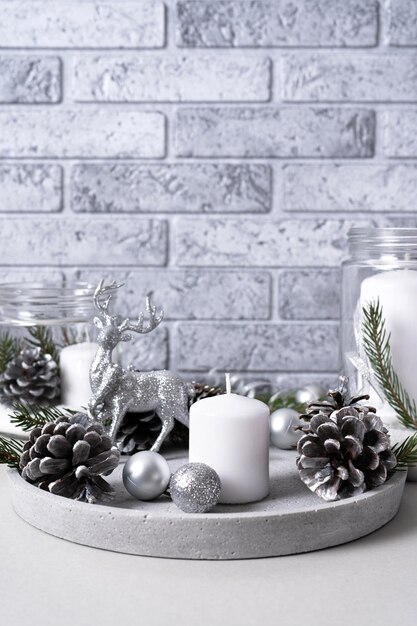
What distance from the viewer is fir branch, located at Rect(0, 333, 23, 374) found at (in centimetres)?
96

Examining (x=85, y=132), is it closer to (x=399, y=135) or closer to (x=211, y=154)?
(x=211, y=154)

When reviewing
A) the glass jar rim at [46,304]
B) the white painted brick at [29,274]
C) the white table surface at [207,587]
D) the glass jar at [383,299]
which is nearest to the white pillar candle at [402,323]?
the glass jar at [383,299]

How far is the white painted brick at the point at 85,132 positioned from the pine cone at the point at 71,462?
0.64 metres

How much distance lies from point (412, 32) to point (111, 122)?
1.63 ft

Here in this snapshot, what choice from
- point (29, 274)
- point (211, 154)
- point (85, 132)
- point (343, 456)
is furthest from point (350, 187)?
point (343, 456)

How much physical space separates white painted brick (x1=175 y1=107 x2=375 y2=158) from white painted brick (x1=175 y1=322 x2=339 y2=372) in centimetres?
28

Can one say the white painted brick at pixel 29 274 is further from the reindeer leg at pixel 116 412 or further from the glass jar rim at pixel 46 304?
the reindeer leg at pixel 116 412

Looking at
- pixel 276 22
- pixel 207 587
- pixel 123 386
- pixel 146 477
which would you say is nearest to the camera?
pixel 207 587

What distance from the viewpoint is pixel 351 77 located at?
119 cm

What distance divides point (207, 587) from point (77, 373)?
17.4 inches

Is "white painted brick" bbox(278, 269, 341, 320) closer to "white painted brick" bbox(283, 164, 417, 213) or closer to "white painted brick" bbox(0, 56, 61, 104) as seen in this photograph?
"white painted brick" bbox(283, 164, 417, 213)

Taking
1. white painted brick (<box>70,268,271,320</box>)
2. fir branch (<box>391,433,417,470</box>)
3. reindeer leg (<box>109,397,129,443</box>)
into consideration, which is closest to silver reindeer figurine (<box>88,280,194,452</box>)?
reindeer leg (<box>109,397,129,443</box>)

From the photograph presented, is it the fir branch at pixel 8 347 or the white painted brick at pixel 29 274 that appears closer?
the fir branch at pixel 8 347

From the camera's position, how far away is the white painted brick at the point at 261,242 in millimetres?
1207
